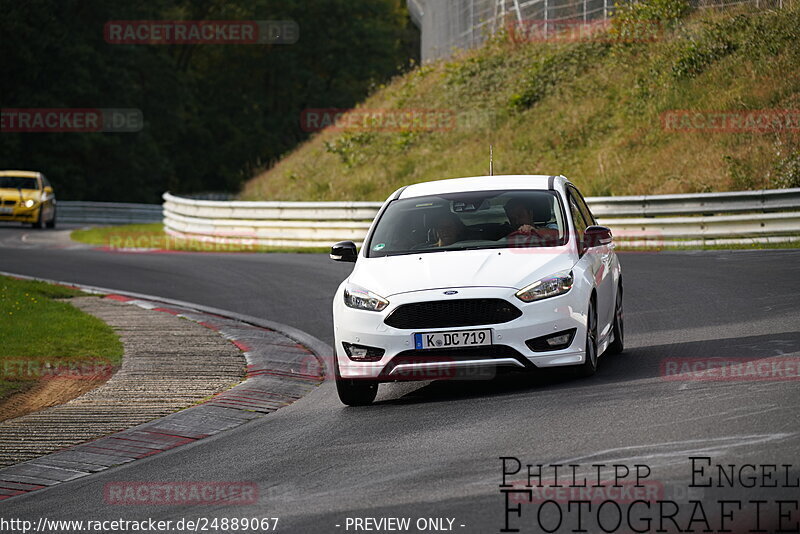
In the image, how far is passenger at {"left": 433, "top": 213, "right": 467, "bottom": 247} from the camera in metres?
10.3

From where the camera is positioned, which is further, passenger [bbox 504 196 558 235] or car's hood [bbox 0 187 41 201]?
car's hood [bbox 0 187 41 201]

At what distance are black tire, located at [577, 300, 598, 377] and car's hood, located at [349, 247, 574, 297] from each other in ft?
1.43

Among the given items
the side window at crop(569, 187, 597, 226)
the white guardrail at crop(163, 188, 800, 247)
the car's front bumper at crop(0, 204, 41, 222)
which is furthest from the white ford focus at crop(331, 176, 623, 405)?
the car's front bumper at crop(0, 204, 41, 222)

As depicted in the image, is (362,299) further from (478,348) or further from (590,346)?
(590,346)

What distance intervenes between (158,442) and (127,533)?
101 inches

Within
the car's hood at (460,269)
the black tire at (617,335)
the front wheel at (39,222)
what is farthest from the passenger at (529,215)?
the front wheel at (39,222)

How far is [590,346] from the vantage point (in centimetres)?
960

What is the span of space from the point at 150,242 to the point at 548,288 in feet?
82.5

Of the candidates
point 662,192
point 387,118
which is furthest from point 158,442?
point 387,118

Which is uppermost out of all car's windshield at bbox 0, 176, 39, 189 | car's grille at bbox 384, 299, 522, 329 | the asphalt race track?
car's windshield at bbox 0, 176, 39, 189

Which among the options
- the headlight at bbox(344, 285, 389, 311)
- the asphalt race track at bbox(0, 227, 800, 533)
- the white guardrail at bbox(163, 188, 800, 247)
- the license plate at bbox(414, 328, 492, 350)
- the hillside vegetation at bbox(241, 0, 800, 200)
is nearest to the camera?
the asphalt race track at bbox(0, 227, 800, 533)

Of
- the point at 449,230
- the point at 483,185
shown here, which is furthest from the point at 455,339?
the point at 483,185

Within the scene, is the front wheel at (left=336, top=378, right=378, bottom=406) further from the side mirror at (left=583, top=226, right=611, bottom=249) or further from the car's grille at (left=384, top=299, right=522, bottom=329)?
the side mirror at (left=583, top=226, right=611, bottom=249)

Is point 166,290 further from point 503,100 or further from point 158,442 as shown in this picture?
point 503,100
